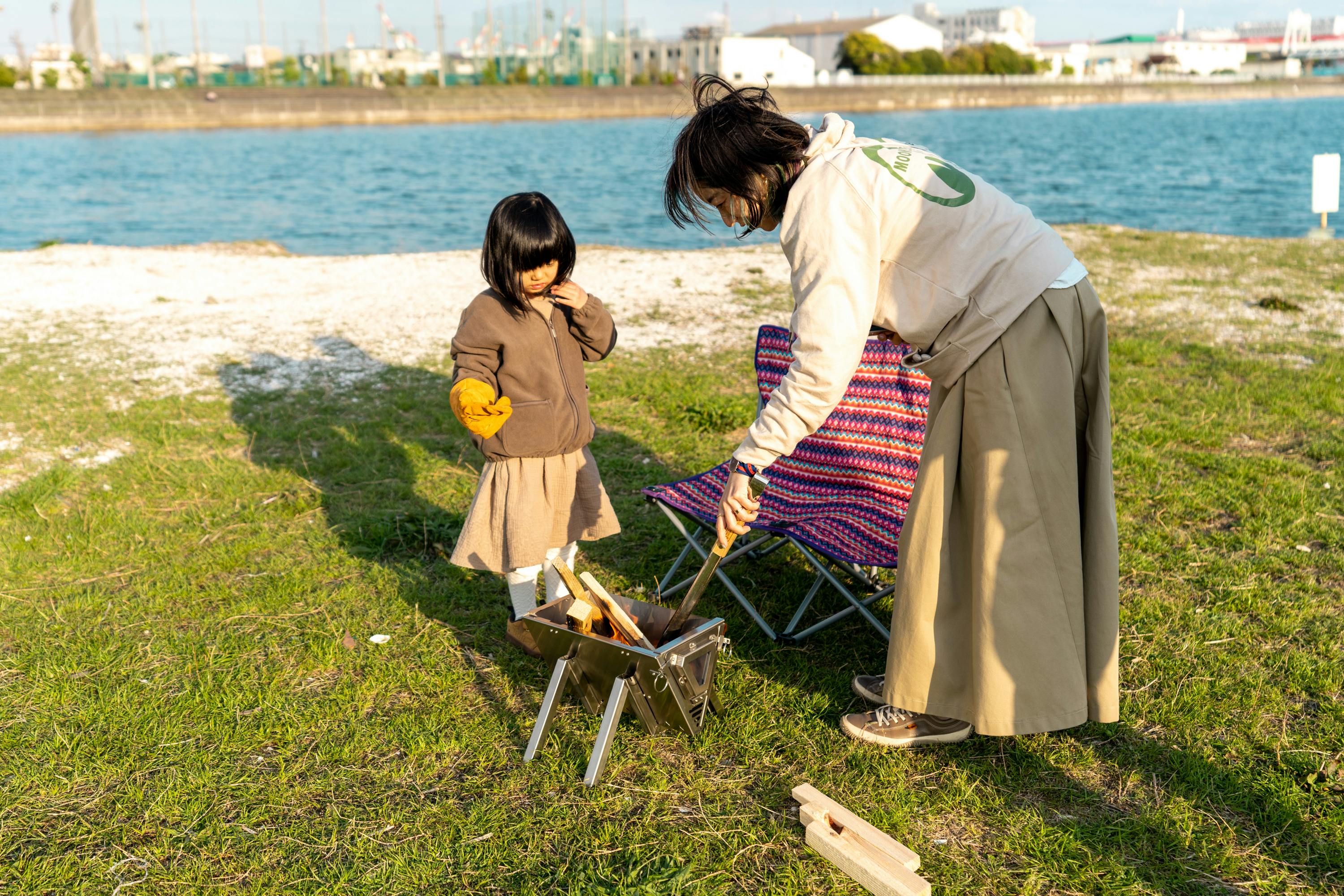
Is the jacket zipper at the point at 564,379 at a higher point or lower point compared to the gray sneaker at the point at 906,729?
higher

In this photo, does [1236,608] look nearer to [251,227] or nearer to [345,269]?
[345,269]

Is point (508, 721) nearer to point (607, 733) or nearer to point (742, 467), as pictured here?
point (607, 733)

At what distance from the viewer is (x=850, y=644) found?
3469mm

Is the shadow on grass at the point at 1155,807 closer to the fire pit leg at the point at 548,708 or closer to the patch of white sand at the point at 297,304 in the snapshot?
the fire pit leg at the point at 548,708

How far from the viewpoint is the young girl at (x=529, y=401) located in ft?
9.82

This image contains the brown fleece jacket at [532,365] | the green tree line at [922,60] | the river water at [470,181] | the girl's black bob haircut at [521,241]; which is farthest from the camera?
the green tree line at [922,60]

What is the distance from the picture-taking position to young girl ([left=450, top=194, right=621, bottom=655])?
2.99 meters

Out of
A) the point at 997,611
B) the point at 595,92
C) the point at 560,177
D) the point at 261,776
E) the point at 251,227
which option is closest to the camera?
the point at 997,611

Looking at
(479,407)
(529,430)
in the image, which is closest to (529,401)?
(529,430)

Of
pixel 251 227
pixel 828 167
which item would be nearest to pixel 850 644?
pixel 828 167

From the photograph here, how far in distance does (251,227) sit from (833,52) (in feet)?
314

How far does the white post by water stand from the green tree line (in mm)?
84222

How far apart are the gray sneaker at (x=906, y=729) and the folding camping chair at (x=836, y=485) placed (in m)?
0.47

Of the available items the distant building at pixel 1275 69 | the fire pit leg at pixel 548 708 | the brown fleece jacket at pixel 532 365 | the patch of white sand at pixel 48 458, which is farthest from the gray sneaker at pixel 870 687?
the distant building at pixel 1275 69
